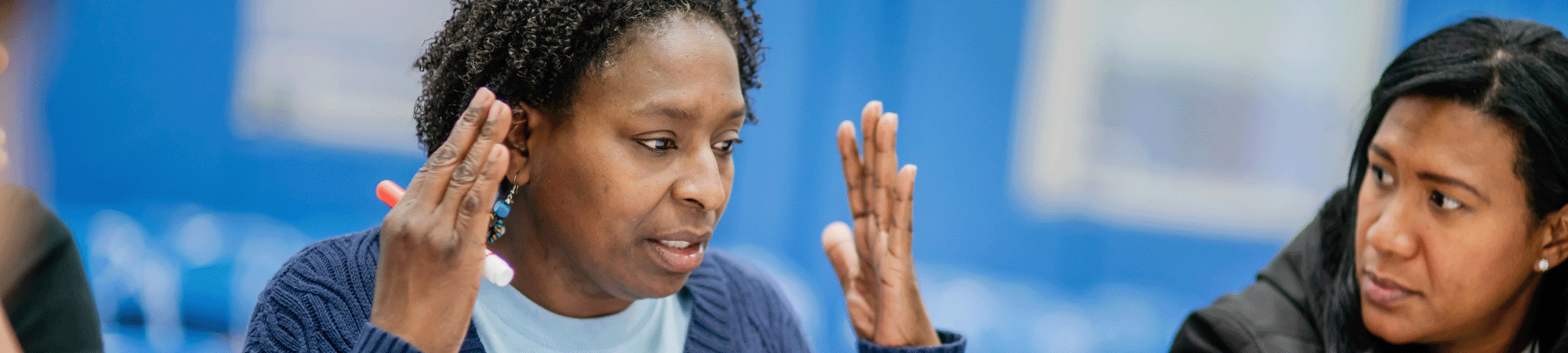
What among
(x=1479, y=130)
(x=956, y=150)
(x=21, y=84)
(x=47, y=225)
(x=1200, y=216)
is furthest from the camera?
(x=1200, y=216)

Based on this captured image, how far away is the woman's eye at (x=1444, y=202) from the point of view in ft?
4.54

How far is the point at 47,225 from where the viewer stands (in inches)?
46.9

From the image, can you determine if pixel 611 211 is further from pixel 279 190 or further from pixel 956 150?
pixel 956 150

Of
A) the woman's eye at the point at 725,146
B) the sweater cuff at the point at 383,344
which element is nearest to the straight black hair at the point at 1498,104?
the woman's eye at the point at 725,146

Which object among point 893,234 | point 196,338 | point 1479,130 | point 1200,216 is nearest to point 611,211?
point 893,234

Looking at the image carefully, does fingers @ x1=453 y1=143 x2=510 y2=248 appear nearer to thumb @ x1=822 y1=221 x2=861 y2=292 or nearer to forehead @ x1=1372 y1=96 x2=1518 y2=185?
thumb @ x1=822 y1=221 x2=861 y2=292

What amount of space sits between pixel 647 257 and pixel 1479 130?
3.56 ft

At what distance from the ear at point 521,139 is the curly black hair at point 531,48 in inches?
0.4

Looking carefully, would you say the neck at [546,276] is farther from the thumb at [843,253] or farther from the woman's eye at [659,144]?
the thumb at [843,253]

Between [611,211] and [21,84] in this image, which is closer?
[21,84]

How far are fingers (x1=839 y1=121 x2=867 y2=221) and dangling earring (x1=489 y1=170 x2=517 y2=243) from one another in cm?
45

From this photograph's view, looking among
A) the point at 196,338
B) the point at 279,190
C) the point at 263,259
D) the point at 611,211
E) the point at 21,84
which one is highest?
the point at 21,84

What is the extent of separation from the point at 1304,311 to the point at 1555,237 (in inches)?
13.1

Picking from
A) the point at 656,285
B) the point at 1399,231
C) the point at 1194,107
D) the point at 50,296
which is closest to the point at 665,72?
the point at 656,285
